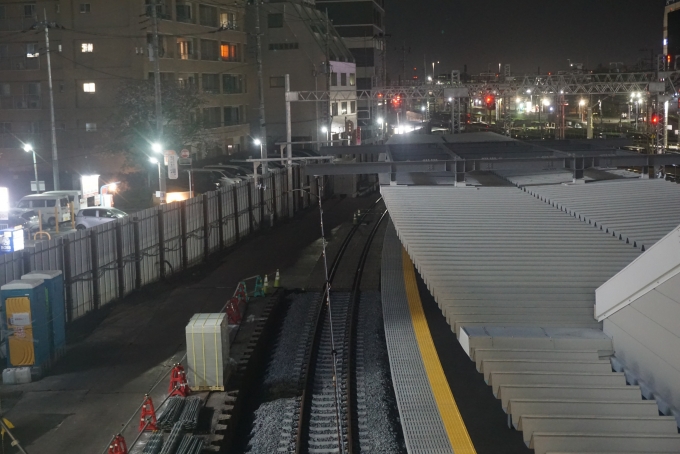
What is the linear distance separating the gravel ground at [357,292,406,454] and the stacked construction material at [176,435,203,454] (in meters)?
1.67

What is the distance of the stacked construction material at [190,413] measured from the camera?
7.52 meters

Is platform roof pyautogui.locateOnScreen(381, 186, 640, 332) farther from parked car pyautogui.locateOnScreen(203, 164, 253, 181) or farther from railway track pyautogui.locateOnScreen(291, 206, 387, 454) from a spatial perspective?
parked car pyautogui.locateOnScreen(203, 164, 253, 181)

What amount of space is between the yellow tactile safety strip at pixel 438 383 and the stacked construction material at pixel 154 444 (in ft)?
9.21

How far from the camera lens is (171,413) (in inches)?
303

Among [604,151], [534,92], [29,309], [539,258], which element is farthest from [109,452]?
[534,92]

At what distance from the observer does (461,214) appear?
12195 millimetres

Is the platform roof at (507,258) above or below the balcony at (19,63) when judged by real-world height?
below

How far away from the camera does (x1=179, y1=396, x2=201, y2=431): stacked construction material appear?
7516mm

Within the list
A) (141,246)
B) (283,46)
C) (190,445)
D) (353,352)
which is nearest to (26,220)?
(141,246)

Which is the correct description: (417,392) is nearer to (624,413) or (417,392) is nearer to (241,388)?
(241,388)

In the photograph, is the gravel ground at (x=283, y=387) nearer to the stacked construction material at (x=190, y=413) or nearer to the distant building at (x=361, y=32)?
the stacked construction material at (x=190, y=413)

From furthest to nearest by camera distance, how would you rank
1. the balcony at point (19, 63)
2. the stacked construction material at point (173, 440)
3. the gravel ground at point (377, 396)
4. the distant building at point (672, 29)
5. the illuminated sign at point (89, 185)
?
the distant building at point (672, 29), the balcony at point (19, 63), the illuminated sign at point (89, 185), the gravel ground at point (377, 396), the stacked construction material at point (173, 440)

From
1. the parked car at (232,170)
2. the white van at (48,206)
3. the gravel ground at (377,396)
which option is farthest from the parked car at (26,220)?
the gravel ground at (377,396)

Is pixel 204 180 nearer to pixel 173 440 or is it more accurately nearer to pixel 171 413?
pixel 171 413
